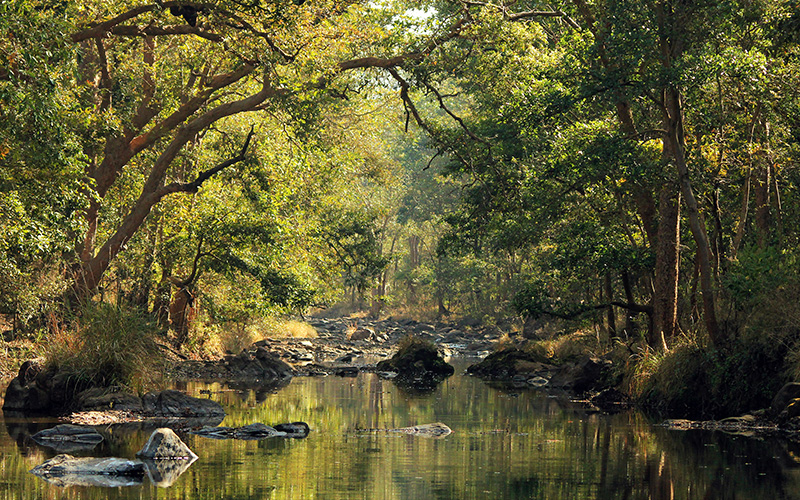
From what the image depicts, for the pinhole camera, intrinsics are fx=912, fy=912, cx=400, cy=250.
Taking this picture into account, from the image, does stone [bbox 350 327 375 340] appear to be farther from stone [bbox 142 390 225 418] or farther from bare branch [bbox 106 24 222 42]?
stone [bbox 142 390 225 418]

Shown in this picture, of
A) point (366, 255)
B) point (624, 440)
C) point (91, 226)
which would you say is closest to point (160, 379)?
point (91, 226)

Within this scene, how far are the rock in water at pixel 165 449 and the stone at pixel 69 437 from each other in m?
1.15

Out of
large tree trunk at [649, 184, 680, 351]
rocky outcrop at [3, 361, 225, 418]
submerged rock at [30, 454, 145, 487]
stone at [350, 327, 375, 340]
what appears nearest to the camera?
submerged rock at [30, 454, 145, 487]

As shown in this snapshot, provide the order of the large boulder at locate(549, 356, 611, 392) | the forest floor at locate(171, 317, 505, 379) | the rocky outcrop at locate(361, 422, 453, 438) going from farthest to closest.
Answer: the forest floor at locate(171, 317, 505, 379)
the large boulder at locate(549, 356, 611, 392)
the rocky outcrop at locate(361, 422, 453, 438)

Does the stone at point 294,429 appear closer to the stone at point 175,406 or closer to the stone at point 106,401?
the stone at point 175,406

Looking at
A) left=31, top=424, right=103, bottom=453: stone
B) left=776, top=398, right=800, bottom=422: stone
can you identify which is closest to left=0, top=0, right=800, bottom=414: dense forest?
left=776, top=398, right=800, bottom=422: stone

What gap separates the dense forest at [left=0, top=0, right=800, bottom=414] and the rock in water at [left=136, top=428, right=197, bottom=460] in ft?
16.7

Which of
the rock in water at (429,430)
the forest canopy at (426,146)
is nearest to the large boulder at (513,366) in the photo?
the forest canopy at (426,146)

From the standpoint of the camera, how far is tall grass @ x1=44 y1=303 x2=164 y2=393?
16.4m

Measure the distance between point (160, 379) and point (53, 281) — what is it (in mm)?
4473

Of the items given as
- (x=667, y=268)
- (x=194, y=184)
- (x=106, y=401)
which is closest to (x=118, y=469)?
(x=106, y=401)

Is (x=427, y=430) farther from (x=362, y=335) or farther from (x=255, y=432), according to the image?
(x=362, y=335)

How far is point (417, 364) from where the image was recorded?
29.0 meters

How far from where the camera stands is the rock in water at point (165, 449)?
442 inches
